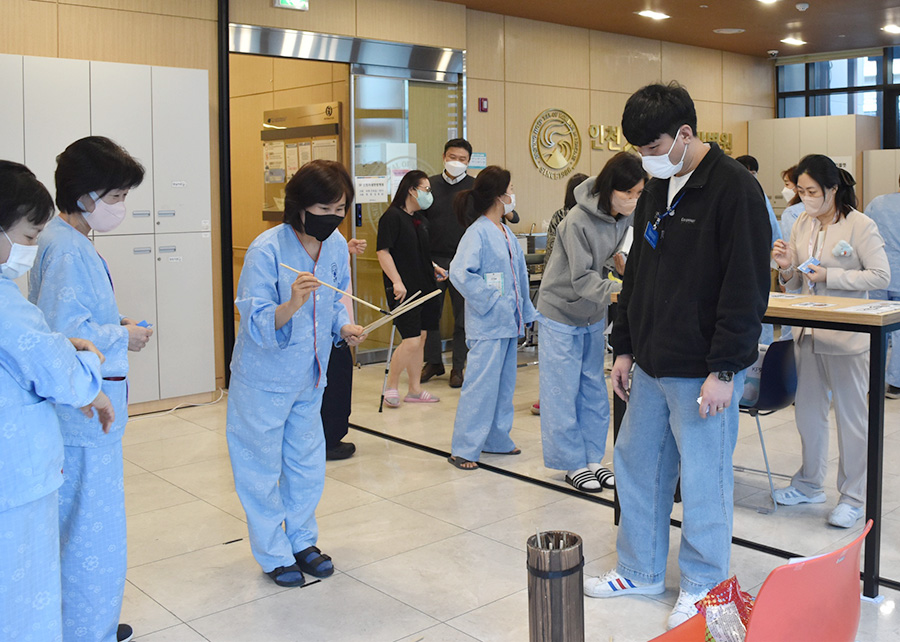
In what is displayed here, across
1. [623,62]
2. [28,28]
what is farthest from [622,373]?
[623,62]

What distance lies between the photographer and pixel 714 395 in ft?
8.90

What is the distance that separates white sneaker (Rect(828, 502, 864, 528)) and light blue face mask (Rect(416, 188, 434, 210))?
11.3 ft

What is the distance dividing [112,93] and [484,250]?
108 inches

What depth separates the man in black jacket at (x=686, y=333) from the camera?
8.82 ft

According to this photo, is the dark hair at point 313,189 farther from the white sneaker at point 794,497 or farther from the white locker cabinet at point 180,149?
the white locker cabinet at point 180,149

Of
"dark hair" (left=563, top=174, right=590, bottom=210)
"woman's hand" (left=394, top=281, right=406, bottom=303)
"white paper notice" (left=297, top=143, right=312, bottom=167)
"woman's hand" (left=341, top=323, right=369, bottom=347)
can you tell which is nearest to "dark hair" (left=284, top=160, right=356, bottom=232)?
"woman's hand" (left=341, top=323, right=369, bottom=347)

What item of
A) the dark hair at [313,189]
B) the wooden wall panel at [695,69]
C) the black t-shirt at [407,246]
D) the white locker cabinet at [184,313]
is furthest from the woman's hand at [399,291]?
the wooden wall panel at [695,69]

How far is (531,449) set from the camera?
5.11 m

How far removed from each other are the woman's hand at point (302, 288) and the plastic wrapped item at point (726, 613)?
169 centimetres

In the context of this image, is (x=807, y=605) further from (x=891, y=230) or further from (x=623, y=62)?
(x=623, y=62)

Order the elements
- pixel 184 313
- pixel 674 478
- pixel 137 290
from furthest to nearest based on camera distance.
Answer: pixel 184 313 → pixel 137 290 → pixel 674 478

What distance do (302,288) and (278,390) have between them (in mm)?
430

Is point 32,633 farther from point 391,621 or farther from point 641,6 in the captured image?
point 641,6

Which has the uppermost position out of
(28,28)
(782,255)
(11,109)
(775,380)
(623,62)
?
(623,62)
